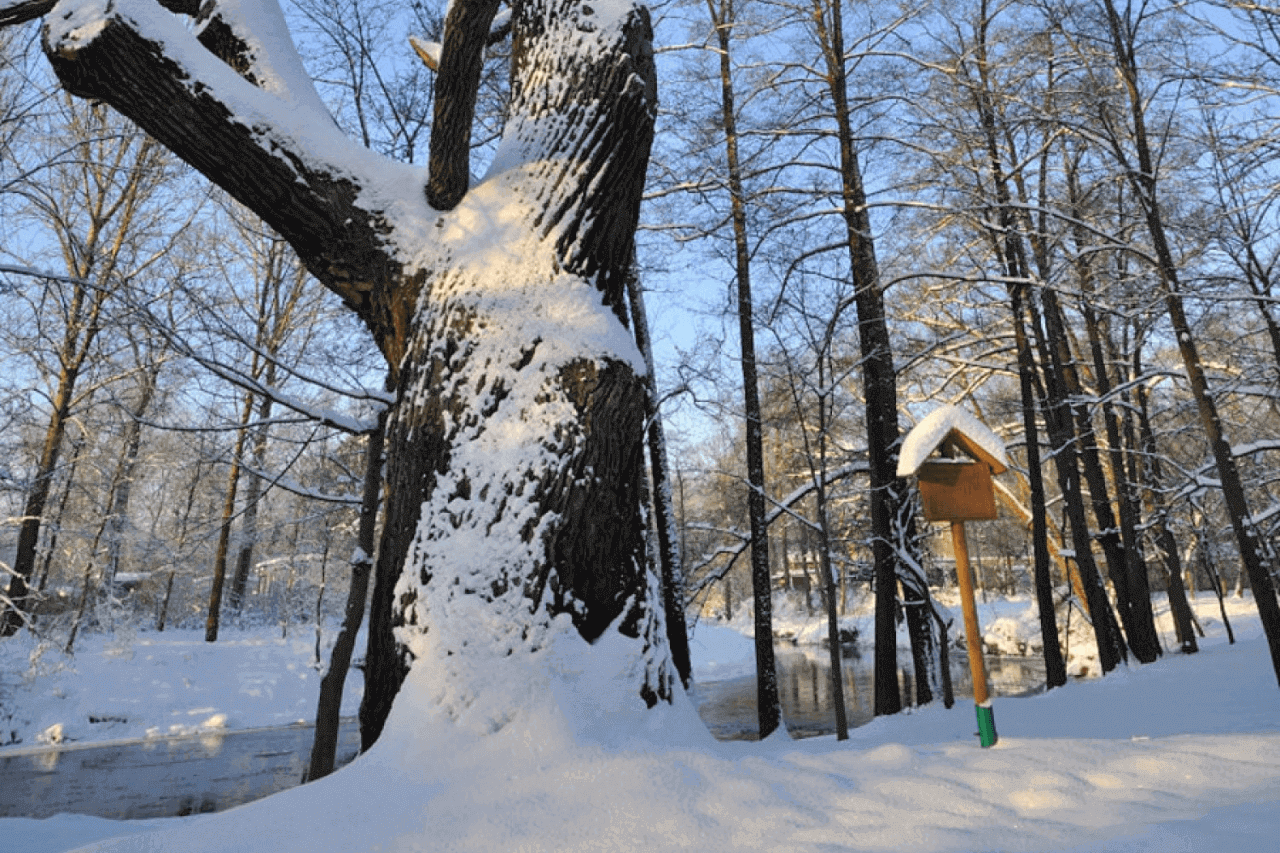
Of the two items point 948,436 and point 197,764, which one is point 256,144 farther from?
point 197,764

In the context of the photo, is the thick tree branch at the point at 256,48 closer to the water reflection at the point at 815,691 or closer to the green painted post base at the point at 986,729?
the green painted post base at the point at 986,729

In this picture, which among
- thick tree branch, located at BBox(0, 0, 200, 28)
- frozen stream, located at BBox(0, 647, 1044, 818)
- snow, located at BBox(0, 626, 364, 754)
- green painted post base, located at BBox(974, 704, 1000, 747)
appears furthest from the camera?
snow, located at BBox(0, 626, 364, 754)

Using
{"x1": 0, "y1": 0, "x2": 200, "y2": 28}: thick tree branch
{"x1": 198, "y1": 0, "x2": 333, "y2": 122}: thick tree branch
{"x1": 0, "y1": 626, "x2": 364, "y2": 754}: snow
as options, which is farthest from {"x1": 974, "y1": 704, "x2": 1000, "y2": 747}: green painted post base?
{"x1": 0, "y1": 626, "x2": 364, "y2": 754}: snow

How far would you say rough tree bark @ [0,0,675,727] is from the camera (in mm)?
2893

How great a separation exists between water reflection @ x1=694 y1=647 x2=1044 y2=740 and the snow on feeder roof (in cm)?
626

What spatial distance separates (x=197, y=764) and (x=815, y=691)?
12.0 m

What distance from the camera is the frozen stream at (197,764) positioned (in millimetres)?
7422

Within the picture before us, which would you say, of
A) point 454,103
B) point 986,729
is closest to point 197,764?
point 454,103

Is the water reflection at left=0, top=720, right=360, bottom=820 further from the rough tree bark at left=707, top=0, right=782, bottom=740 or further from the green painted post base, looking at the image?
the green painted post base

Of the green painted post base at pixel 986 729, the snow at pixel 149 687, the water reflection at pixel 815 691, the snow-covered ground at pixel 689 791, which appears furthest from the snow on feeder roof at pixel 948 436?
the snow at pixel 149 687

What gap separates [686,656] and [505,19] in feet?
21.1

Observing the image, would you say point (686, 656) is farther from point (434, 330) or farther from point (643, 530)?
point (434, 330)

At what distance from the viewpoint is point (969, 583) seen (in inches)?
147

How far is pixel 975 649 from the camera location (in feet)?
12.3
